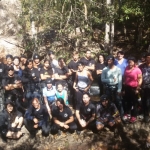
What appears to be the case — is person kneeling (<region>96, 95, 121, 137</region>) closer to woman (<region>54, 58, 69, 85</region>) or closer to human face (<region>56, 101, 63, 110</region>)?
human face (<region>56, 101, 63, 110</region>)

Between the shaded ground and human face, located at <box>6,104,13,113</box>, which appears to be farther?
human face, located at <box>6,104,13,113</box>

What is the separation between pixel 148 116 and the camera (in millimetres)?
7652

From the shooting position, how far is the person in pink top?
7039mm

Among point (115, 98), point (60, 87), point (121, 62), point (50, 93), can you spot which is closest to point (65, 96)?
point (60, 87)

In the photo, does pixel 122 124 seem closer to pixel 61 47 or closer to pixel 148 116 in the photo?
pixel 148 116

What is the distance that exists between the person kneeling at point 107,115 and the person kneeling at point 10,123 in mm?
2519

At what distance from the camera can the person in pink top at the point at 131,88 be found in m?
7.04

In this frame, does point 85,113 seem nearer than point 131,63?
No

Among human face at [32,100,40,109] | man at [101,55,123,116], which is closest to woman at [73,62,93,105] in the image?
man at [101,55,123,116]

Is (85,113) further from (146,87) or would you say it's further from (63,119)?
(146,87)

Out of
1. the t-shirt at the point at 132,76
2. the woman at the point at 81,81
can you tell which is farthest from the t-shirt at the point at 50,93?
the t-shirt at the point at 132,76

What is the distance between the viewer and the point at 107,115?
7.36m

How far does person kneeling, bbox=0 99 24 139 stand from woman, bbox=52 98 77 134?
3.85 feet

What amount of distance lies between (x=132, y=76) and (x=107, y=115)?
1.43m
